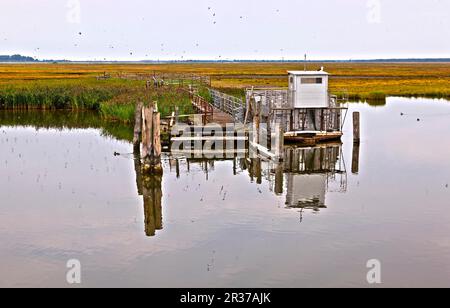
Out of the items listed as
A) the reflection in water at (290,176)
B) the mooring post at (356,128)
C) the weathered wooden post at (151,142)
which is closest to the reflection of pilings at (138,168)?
the reflection in water at (290,176)

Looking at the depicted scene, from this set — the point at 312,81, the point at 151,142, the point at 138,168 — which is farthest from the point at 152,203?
the point at 312,81

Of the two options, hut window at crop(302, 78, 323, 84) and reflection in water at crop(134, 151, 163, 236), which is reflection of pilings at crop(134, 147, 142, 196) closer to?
reflection in water at crop(134, 151, 163, 236)

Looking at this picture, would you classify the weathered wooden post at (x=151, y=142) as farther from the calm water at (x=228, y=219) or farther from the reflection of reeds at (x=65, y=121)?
the reflection of reeds at (x=65, y=121)

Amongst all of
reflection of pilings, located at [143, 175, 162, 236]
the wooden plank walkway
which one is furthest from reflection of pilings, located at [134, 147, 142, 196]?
the wooden plank walkway

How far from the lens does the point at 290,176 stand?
31031 millimetres

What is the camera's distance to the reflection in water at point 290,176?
82.2 ft

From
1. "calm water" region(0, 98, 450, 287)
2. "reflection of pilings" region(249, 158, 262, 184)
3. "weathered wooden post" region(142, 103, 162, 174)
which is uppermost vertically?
"weathered wooden post" region(142, 103, 162, 174)

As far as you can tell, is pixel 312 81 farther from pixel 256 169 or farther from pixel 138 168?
pixel 138 168

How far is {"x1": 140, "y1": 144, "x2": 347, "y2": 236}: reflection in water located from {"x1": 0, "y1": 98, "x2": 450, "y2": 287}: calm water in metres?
0.07

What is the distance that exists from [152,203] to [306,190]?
7273mm

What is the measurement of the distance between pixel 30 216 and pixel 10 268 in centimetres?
573

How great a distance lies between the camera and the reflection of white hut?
25277mm

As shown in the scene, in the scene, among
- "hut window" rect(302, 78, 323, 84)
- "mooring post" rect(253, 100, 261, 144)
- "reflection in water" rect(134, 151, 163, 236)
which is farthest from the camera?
"hut window" rect(302, 78, 323, 84)

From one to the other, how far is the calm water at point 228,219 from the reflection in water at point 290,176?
0.21 feet
